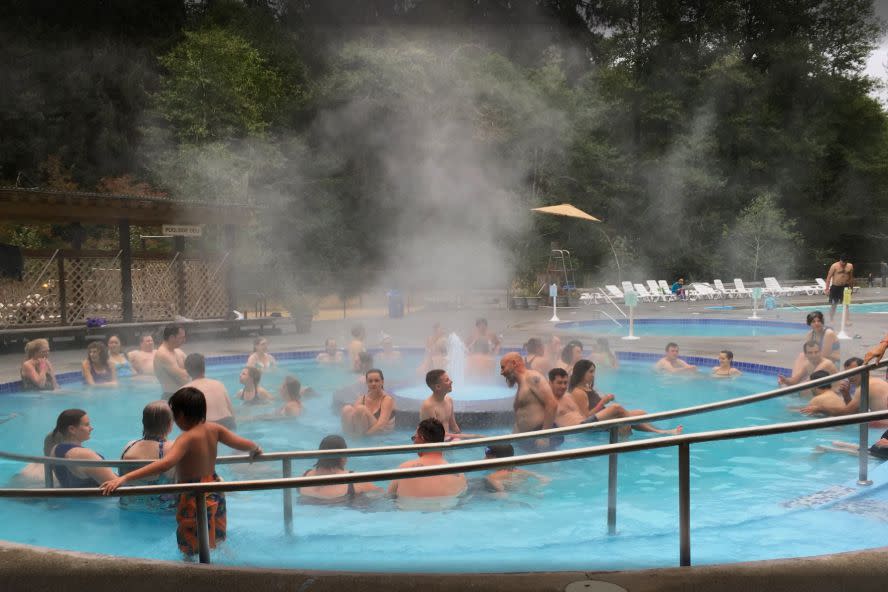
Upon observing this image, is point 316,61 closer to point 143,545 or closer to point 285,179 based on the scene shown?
point 285,179

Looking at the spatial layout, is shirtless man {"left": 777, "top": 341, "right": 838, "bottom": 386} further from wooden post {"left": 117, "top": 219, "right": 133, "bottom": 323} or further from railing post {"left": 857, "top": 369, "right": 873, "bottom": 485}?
wooden post {"left": 117, "top": 219, "right": 133, "bottom": 323}

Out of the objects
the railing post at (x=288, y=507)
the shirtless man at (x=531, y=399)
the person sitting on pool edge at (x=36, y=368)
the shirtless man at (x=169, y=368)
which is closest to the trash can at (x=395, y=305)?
the person sitting on pool edge at (x=36, y=368)

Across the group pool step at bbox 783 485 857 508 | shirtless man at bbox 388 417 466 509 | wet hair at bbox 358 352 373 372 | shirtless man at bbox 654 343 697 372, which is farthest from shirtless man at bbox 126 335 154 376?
pool step at bbox 783 485 857 508

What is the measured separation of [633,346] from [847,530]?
9.67 metres

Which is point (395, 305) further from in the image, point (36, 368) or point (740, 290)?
point (740, 290)

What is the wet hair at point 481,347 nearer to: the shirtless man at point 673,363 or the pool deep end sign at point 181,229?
the shirtless man at point 673,363

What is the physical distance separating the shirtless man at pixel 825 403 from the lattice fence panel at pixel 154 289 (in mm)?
11776

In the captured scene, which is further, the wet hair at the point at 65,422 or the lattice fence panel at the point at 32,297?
the lattice fence panel at the point at 32,297

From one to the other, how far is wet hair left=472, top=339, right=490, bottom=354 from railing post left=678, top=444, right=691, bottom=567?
301 inches

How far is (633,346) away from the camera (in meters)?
13.2

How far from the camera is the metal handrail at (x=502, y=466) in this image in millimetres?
2436

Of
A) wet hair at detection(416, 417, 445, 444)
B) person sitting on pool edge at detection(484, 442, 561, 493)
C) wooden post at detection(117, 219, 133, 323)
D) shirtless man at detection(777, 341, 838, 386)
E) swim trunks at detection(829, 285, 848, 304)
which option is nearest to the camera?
person sitting on pool edge at detection(484, 442, 561, 493)

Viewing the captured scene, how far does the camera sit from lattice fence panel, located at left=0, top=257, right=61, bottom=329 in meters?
13.4

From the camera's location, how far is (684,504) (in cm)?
286
